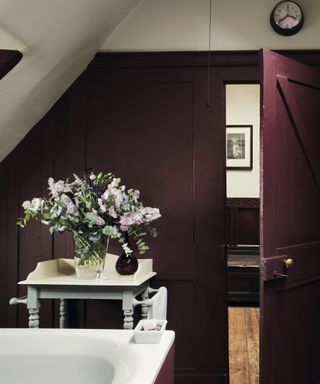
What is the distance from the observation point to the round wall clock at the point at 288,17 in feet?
11.0

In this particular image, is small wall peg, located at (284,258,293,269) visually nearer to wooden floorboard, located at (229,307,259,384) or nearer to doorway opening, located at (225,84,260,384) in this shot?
wooden floorboard, located at (229,307,259,384)

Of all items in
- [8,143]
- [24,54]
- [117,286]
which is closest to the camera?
[24,54]

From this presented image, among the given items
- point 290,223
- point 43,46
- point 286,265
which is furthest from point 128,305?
point 43,46

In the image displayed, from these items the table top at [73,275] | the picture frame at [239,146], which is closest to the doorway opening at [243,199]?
the picture frame at [239,146]

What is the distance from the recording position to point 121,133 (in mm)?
3439

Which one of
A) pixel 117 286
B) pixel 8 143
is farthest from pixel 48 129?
pixel 117 286

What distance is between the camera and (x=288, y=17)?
3.35 meters

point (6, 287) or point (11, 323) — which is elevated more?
point (6, 287)

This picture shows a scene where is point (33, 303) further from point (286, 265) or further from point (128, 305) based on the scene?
point (286, 265)

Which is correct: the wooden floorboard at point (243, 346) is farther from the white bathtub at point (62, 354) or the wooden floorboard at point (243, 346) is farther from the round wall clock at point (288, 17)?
the round wall clock at point (288, 17)

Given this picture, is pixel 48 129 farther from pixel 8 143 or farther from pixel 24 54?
pixel 24 54

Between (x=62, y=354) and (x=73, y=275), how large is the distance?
3.97 ft

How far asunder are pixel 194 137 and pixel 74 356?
1786 mm

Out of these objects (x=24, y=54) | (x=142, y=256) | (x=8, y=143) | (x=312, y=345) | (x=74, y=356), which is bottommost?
(x=312, y=345)
